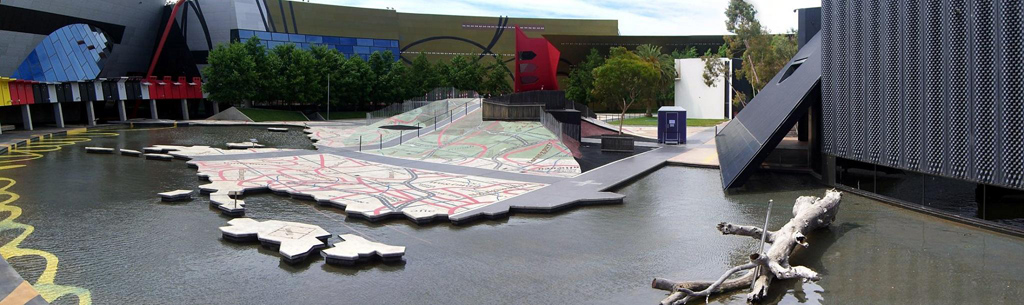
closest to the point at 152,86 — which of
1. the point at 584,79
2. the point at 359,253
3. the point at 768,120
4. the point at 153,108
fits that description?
the point at 153,108

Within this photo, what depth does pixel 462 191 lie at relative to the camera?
21.8 metres

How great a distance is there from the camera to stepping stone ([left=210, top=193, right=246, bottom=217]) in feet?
60.1

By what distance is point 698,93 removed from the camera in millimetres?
71938

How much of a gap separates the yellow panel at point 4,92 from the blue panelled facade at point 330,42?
25.5 meters

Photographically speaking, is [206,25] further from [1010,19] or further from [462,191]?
[1010,19]

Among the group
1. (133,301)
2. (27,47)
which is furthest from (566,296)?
(27,47)

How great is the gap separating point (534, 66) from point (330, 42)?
39.2 meters

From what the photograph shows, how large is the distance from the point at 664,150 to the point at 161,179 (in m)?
22.7

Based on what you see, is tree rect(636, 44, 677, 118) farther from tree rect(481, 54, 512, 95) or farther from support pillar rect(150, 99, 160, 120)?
support pillar rect(150, 99, 160, 120)

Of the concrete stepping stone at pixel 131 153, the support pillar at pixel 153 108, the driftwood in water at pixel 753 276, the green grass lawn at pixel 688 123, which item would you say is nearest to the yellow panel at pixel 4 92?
the concrete stepping stone at pixel 131 153

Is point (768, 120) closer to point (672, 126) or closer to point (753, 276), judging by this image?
point (753, 276)

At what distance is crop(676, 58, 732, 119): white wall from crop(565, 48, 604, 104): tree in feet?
44.3

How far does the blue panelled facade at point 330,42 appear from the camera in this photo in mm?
73756

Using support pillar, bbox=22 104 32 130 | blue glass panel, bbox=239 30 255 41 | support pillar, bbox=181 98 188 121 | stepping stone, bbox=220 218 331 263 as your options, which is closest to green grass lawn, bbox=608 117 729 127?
blue glass panel, bbox=239 30 255 41
